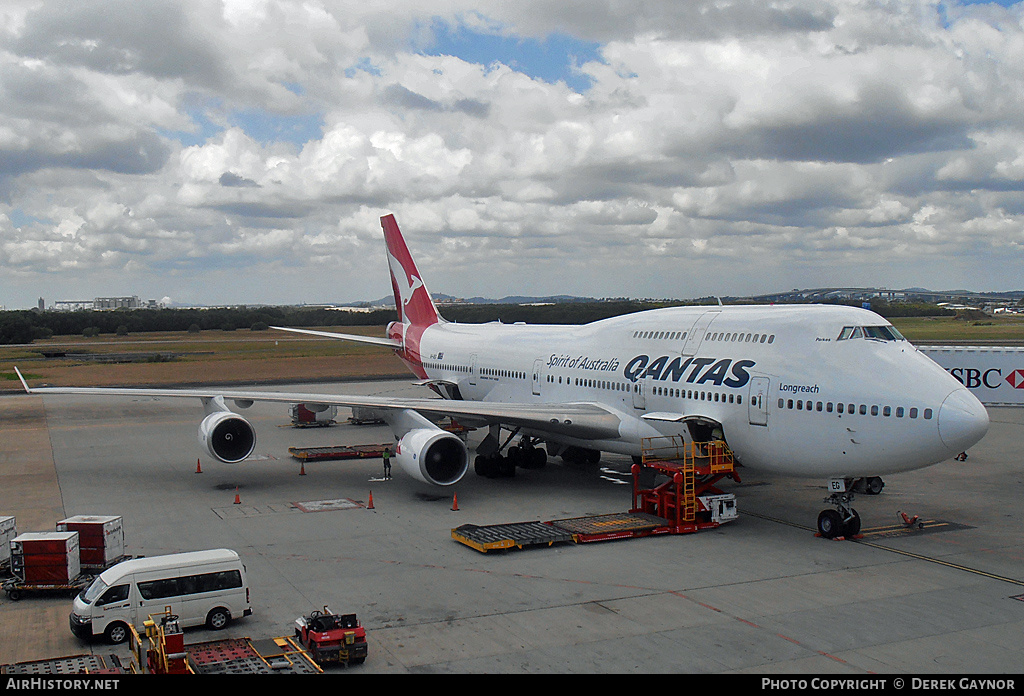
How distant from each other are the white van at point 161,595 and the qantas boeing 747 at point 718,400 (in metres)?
9.10

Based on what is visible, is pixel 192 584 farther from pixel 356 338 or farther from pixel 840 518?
pixel 356 338

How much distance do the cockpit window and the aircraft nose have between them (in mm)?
2323

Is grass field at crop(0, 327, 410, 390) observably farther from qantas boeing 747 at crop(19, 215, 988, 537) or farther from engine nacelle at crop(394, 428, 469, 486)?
engine nacelle at crop(394, 428, 469, 486)

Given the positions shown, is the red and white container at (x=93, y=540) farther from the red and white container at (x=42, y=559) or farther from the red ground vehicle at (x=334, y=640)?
the red ground vehicle at (x=334, y=640)

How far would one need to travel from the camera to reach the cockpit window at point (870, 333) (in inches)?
744

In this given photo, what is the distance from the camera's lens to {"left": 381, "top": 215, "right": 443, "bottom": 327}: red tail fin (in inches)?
1531

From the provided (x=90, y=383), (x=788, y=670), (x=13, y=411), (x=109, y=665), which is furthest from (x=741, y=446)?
(x=90, y=383)

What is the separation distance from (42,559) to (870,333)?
1792 cm

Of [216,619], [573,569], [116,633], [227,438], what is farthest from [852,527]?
[227,438]

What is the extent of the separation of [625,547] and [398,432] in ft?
29.8

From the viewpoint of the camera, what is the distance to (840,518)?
18.9 m

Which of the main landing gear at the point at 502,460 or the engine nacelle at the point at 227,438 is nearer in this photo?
the engine nacelle at the point at 227,438

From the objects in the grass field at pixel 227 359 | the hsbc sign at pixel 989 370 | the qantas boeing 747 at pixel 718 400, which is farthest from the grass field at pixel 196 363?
the hsbc sign at pixel 989 370

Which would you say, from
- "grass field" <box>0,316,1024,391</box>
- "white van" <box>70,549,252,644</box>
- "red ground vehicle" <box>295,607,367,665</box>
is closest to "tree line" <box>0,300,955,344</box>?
"grass field" <box>0,316,1024,391</box>
